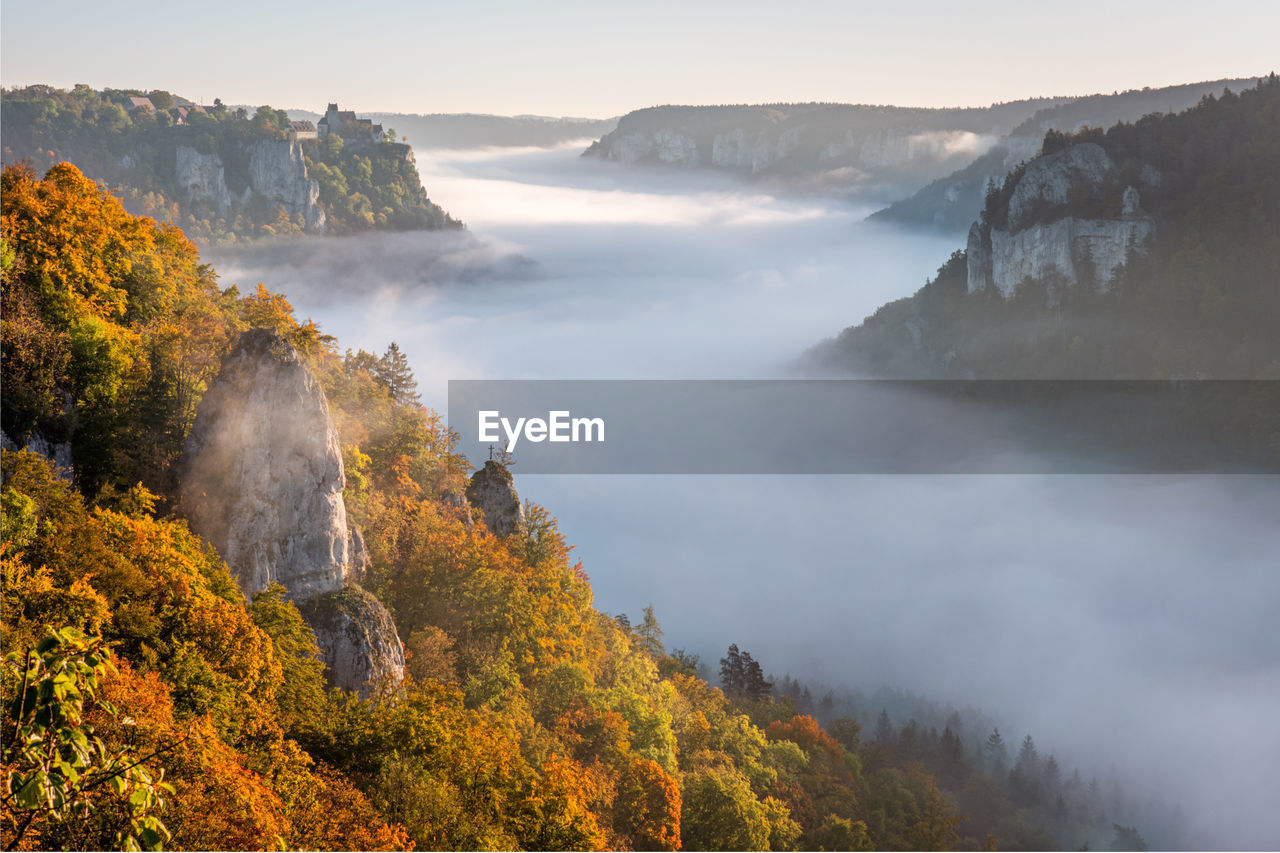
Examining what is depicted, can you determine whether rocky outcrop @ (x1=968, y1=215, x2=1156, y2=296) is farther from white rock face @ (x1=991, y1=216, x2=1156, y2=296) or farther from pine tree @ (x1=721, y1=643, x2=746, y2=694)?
pine tree @ (x1=721, y1=643, x2=746, y2=694)

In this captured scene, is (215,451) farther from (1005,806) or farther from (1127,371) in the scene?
(1127,371)

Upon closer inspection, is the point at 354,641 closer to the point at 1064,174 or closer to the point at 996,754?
the point at 996,754

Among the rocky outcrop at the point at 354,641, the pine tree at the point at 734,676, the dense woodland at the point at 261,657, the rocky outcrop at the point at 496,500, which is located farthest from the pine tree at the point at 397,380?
the pine tree at the point at 734,676

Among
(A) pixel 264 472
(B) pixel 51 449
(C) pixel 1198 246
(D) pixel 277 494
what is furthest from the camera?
(C) pixel 1198 246

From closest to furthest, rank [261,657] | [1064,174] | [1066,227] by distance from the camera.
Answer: [261,657] → [1064,174] → [1066,227]

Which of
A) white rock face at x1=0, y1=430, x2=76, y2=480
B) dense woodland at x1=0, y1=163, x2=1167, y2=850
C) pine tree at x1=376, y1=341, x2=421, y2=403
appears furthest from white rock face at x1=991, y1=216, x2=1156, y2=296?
white rock face at x1=0, y1=430, x2=76, y2=480

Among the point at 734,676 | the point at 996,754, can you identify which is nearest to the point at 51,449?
the point at 734,676

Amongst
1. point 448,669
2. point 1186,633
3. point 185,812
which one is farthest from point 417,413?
point 1186,633
